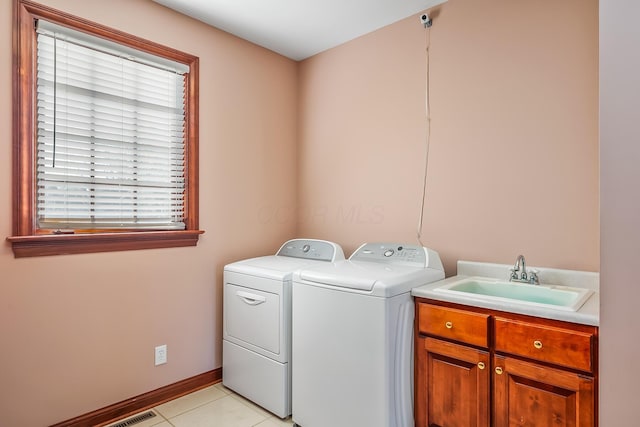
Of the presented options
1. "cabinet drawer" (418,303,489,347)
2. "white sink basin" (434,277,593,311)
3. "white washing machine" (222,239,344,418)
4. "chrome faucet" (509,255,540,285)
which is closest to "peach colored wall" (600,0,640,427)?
"white sink basin" (434,277,593,311)

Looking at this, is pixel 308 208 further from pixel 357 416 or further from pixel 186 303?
pixel 357 416

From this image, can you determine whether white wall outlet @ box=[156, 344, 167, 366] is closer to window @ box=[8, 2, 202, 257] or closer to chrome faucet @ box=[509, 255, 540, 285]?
window @ box=[8, 2, 202, 257]

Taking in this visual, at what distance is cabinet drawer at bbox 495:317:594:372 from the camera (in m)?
1.35

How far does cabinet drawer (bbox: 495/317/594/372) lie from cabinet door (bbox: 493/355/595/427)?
42 millimetres

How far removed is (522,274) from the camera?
6.29ft

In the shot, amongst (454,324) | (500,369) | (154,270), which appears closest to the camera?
(500,369)

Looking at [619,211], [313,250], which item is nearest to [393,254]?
[313,250]

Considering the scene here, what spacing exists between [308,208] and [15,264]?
6.38ft

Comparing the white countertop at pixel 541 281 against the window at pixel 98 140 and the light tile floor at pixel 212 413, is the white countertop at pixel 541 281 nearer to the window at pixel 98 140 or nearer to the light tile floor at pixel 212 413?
the light tile floor at pixel 212 413

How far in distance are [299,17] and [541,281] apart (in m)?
2.17

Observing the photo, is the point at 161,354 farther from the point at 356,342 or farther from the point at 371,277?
the point at 371,277

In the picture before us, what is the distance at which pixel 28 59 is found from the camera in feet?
Answer: 6.08

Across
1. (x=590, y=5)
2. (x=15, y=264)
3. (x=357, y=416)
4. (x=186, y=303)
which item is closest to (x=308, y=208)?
(x=186, y=303)

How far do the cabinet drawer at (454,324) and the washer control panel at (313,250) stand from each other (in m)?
0.84
